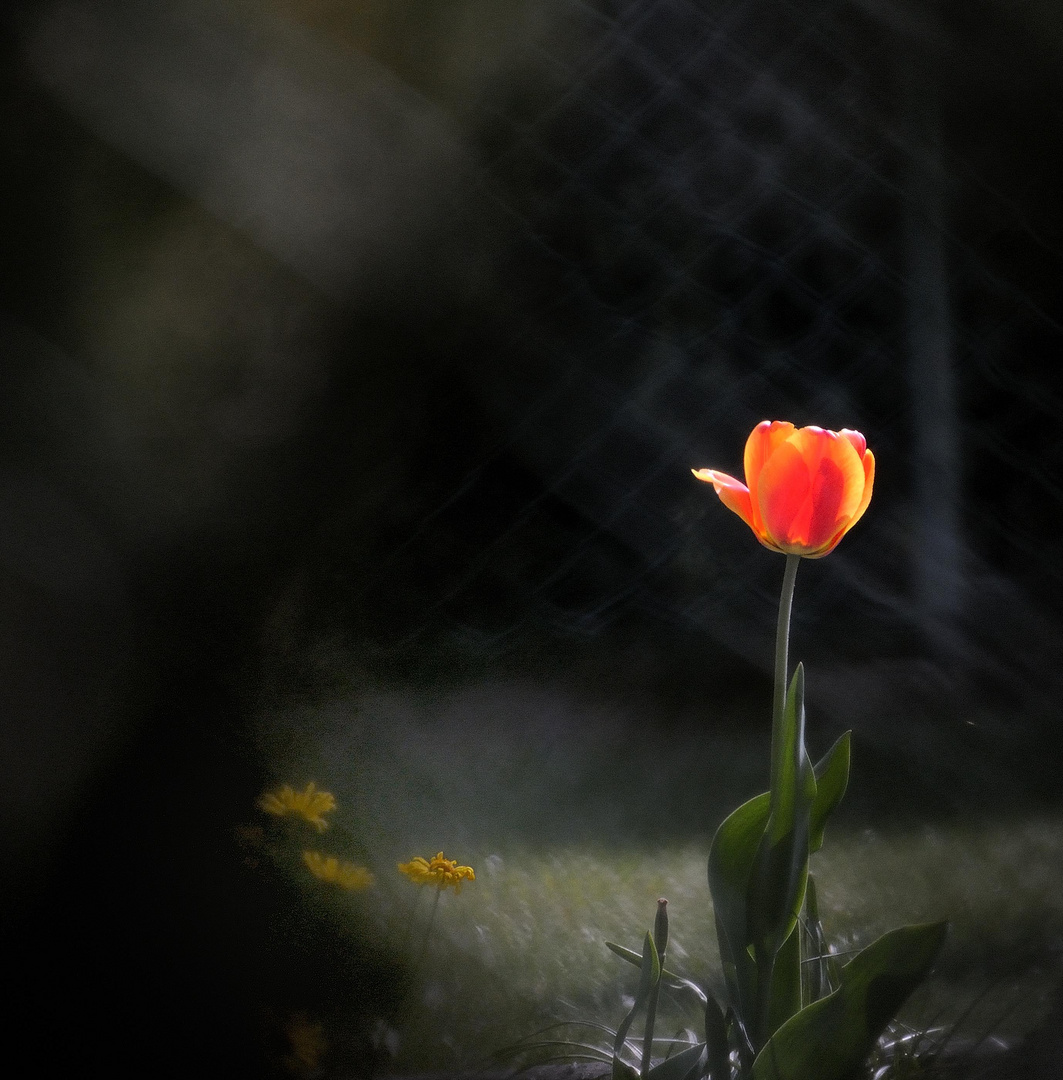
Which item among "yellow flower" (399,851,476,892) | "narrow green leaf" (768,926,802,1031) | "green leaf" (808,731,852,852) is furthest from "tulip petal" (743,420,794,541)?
"yellow flower" (399,851,476,892)

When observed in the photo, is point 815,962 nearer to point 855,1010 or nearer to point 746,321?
point 855,1010

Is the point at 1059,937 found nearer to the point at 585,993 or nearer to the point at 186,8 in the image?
the point at 585,993

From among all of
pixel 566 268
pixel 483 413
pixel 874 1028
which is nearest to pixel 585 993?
pixel 874 1028

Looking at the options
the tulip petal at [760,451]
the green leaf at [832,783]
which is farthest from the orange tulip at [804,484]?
the green leaf at [832,783]

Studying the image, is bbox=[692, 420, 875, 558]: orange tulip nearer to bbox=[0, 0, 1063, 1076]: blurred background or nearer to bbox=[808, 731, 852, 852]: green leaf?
bbox=[808, 731, 852, 852]: green leaf

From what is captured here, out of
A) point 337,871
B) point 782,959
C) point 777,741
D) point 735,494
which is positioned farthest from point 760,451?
point 337,871

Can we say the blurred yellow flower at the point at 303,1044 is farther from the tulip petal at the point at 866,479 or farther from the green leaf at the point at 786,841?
the tulip petal at the point at 866,479
